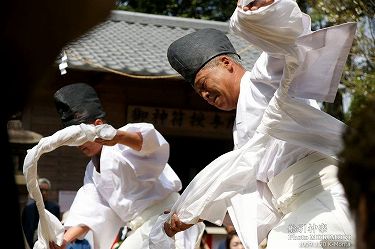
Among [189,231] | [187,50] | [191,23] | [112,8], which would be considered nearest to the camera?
[112,8]

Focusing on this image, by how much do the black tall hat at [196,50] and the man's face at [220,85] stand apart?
67 mm

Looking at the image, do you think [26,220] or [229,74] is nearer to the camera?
[229,74]

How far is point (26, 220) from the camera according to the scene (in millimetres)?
9016

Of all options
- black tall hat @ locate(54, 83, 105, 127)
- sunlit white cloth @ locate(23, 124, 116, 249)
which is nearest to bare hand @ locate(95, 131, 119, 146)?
sunlit white cloth @ locate(23, 124, 116, 249)

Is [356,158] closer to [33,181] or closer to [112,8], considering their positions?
[112,8]

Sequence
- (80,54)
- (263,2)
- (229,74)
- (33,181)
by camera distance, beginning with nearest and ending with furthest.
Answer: (263,2) < (229,74) < (33,181) < (80,54)

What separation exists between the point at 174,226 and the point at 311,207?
75 centimetres

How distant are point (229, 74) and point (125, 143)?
0.93m

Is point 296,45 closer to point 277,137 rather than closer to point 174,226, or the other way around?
point 277,137

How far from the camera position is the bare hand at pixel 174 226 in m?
3.78

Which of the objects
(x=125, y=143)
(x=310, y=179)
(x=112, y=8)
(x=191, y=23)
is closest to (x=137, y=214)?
(x=125, y=143)

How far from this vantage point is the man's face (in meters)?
3.74

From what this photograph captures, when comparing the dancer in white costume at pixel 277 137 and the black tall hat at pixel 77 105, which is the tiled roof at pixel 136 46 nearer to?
the black tall hat at pixel 77 105

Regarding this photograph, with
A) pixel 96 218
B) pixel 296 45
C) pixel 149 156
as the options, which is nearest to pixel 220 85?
pixel 296 45
